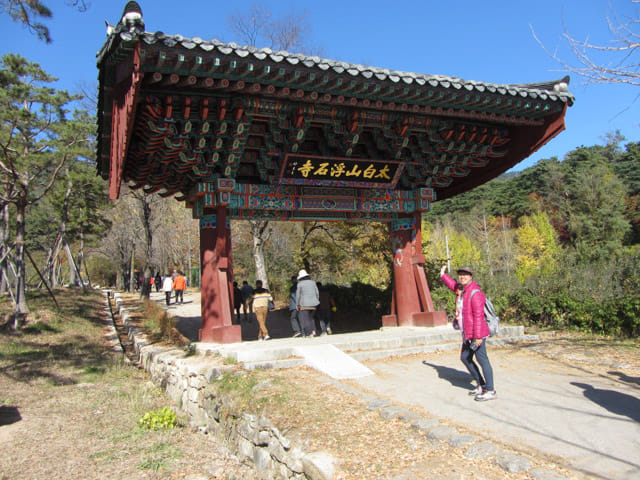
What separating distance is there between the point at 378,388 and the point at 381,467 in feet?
8.76

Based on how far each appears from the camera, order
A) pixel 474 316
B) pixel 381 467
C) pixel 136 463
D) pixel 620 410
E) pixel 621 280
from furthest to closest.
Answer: pixel 621 280 → pixel 136 463 → pixel 474 316 → pixel 620 410 → pixel 381 467

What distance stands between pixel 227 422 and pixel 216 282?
3.23 meters

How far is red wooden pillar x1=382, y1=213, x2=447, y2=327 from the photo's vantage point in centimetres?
1045

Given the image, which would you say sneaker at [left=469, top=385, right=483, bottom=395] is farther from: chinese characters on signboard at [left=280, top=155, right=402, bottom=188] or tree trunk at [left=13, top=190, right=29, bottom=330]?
tree trunk at [left=13, top=190, right=29, bottom=330]

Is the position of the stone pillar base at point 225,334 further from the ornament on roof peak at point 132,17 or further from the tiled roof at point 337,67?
the ornament on roof peak at point 132,17

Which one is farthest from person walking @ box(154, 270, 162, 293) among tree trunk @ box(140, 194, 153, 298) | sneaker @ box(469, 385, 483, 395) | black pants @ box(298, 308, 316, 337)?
sneaker @ box(469, 385, 483, 395)

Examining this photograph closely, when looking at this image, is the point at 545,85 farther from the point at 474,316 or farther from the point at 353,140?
the point at 474,316

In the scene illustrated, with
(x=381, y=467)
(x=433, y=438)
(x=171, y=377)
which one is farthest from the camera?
(x=171, y=377)

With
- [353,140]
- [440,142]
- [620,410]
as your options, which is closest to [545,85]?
[440,142]

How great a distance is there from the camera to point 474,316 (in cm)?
548

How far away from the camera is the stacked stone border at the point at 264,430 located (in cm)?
365

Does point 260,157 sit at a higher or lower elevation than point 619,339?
higher

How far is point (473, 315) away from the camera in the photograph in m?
5.49

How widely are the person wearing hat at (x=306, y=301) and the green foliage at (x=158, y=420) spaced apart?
3.40m
